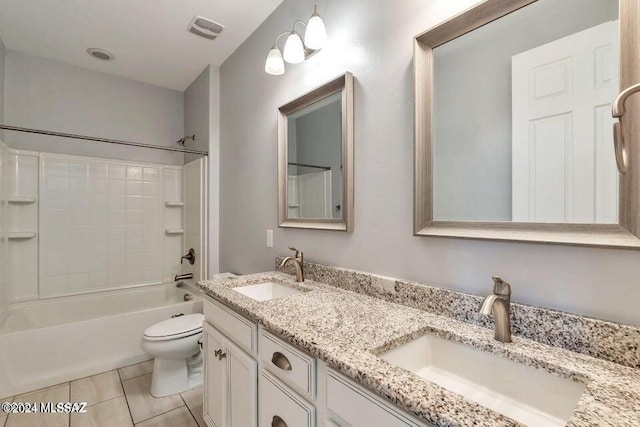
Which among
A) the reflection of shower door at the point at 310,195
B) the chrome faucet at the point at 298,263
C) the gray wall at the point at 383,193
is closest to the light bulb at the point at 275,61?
the gray wall at the point at 383,193

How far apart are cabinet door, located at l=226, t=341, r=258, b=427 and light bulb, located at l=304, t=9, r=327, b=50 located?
57.9 inches

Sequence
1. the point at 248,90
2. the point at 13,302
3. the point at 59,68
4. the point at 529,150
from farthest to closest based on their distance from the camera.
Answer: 1. the point at 59,68
2. the point at 13,302
3. the point at 248,90
4. the point at 529,150

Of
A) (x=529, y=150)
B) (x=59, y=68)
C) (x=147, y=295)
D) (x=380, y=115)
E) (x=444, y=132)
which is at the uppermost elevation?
(x=59, y=68)

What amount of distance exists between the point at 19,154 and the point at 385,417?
3.36 metres

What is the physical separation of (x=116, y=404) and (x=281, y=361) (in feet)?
5.27

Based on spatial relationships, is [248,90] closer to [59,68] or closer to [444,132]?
[444,132]

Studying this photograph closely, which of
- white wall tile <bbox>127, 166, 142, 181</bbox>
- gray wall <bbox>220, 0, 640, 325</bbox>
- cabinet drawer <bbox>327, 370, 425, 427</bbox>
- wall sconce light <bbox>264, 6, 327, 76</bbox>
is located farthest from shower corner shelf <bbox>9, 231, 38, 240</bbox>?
cabinet drawer <bbox>327, 370, 425, 427</bbox>

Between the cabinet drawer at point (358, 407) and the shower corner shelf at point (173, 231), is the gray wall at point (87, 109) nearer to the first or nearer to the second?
the shower corner shelf at point (173, 231)

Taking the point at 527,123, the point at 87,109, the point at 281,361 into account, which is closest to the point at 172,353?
the point at 281,361

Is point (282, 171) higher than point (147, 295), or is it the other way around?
point (282, 171)

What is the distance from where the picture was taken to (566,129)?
0.82 m

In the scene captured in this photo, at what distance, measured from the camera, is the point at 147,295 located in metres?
2.99

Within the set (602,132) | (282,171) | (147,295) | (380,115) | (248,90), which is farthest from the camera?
(147,295)

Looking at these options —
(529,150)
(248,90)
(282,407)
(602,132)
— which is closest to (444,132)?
(529,150)
